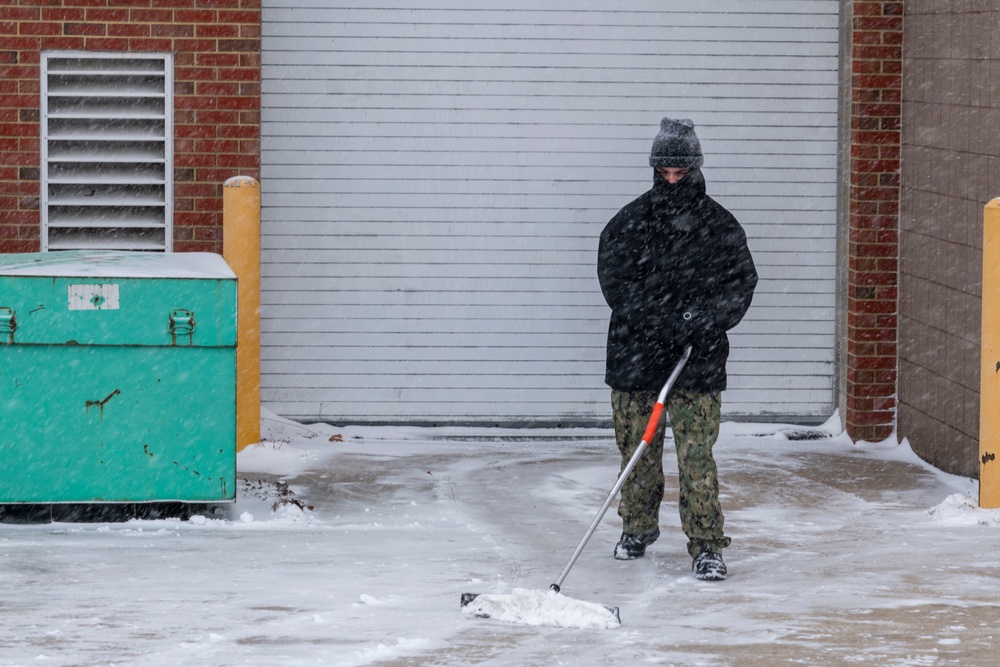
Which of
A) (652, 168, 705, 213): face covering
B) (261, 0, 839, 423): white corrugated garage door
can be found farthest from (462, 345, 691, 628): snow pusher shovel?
(261, 0, 839, 423): white corrugated garage door

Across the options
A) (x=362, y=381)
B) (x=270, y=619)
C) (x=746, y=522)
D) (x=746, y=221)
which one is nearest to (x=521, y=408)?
Answer: (x=362, y=381)

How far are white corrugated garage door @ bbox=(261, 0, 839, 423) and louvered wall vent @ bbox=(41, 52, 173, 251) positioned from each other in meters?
0.70

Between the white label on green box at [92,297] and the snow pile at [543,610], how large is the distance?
8.07 feet

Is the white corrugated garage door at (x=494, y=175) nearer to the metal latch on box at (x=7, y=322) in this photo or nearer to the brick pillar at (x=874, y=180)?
the brick pillar at (x=874, y=180)


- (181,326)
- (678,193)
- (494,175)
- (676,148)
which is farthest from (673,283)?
(494,175)

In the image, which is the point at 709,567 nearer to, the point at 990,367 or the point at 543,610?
the point at 543,610

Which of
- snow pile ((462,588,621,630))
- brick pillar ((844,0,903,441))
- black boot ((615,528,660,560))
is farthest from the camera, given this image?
brick pillar ((844,0,903,441))

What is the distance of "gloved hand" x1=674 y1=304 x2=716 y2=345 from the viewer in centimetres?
695

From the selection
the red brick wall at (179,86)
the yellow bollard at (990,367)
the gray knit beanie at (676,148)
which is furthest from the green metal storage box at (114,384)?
the yellow bollard at (990,367)

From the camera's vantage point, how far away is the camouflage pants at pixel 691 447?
23.0 feet

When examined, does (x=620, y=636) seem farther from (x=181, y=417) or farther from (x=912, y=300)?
(x=912, y=300)

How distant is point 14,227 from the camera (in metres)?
10.2

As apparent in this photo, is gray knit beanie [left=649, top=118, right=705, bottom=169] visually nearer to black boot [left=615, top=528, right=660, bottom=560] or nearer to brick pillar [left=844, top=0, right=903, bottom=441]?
black boot [left=615, top=528, right=660, bottom=560]

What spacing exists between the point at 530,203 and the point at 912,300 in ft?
7.97
